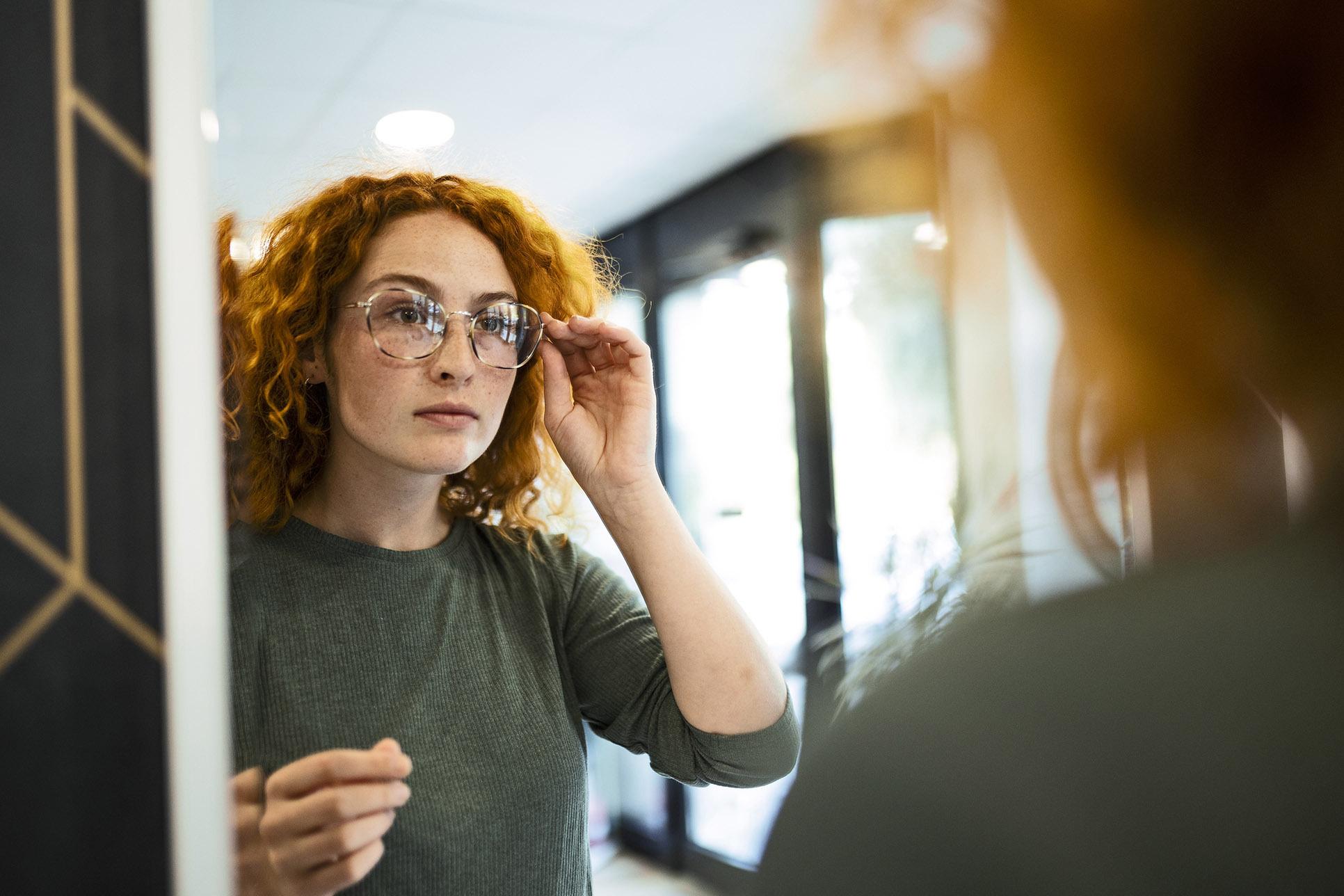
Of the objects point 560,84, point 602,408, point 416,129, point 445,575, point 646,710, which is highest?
point 560,84

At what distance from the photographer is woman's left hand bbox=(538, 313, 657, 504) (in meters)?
0.59

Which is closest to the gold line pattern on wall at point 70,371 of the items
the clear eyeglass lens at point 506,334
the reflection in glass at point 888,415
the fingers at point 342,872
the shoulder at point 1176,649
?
the fingers at point 342,872

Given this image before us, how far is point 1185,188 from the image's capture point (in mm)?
490

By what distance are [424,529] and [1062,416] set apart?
0.40m

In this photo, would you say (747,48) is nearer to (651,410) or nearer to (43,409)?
(651,410)

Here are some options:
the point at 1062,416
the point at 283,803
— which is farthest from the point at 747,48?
the point at 283,803

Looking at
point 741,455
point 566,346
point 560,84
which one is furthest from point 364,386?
point 741,455

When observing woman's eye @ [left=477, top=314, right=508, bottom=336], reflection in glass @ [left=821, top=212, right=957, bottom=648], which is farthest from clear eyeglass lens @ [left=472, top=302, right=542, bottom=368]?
reflection in glass @ [left=821, top=212, right=957, bottom=648]

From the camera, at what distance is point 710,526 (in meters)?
1.04

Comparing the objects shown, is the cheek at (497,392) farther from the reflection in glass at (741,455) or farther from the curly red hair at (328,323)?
the reflection in glass at (741,455)

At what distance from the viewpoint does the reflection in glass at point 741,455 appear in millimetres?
715

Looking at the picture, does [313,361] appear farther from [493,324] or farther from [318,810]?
[318,810]

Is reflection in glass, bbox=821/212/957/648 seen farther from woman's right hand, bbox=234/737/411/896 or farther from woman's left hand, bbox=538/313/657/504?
woman's right hand, bbox=234/737/411/896

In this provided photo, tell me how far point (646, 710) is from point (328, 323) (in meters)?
0.32
